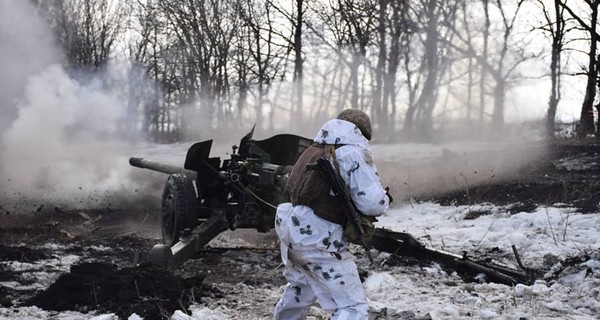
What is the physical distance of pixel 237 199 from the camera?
7.91 meters

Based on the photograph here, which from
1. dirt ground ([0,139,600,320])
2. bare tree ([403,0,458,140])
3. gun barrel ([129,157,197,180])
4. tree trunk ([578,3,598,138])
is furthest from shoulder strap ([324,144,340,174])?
tree trunk ([578,3,598,138])

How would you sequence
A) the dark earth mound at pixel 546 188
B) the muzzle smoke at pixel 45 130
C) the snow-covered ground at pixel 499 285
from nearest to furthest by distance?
the snow-covered ground at pixel 499 285, the dark earth mound at pixel 546 188, the muzzle smoke at pixel 45 130

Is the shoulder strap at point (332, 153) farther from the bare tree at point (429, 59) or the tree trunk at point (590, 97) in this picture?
the tree trunk at point (590, 97)

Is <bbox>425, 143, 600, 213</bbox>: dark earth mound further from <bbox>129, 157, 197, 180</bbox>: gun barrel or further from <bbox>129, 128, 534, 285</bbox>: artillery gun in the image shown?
<bbox>129, 157, 197, 180</bbox>: gun barrel

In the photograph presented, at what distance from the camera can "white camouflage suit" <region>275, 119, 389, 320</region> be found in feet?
13.1

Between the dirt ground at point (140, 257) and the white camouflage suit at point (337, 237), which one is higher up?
the white camouflage suit at point (337, 237)

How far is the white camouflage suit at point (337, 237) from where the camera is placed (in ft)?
13.1

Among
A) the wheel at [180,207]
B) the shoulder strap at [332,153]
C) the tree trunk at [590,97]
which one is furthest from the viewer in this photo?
the tree trunk at [590,97]

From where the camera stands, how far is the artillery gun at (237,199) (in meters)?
7.00

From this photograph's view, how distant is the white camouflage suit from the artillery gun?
2747mm

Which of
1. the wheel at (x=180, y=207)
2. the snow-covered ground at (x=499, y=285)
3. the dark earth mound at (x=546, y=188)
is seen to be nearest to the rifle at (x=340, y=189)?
the snow-covered ground at (x=499, y=285)

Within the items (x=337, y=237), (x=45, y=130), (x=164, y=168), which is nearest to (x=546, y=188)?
(x=164, y=168)

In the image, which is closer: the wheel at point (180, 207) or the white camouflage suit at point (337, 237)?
the white camouflage suit at point (337, 237)

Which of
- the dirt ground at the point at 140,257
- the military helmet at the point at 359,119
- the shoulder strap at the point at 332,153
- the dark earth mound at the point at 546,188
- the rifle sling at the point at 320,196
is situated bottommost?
the dirt ground at the point at 140,257
